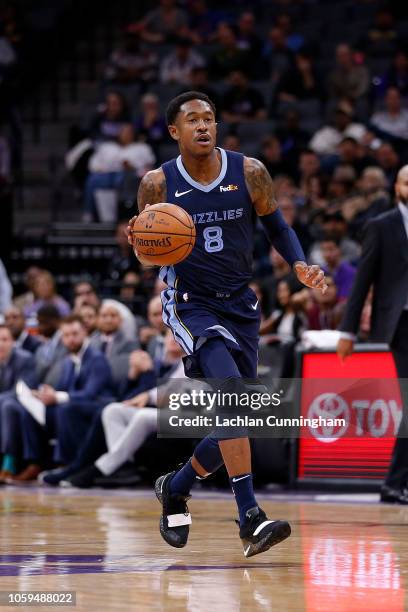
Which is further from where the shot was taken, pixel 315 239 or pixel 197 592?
pixel 315 239

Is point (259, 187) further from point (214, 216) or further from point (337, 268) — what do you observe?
point (337, 268)

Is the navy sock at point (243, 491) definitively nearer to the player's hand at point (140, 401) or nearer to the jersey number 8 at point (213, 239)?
the jersey number 8 at point (213, 239)

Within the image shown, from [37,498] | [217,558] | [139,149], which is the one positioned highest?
[139,149]

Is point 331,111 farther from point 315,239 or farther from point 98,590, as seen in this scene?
point 98,590

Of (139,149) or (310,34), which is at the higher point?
(310,34)

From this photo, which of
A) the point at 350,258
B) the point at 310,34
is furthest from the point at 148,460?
the point at 310,34

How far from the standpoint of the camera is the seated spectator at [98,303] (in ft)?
40.0

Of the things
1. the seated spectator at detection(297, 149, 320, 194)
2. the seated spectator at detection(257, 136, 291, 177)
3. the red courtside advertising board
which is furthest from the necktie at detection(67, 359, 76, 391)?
A: the seated spectator at detection(257, 136, 291, 177)

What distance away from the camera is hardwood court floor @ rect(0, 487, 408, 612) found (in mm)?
4566

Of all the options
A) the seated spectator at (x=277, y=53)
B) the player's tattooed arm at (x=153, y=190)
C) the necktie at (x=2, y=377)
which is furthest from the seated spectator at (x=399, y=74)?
the player's tattooed arm at (x=153, y=190)

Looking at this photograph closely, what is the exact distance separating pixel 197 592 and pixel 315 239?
9.62 metres

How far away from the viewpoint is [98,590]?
4.72 metres

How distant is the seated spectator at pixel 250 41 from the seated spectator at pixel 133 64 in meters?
1.36

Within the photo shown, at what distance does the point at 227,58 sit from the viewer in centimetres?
1789
